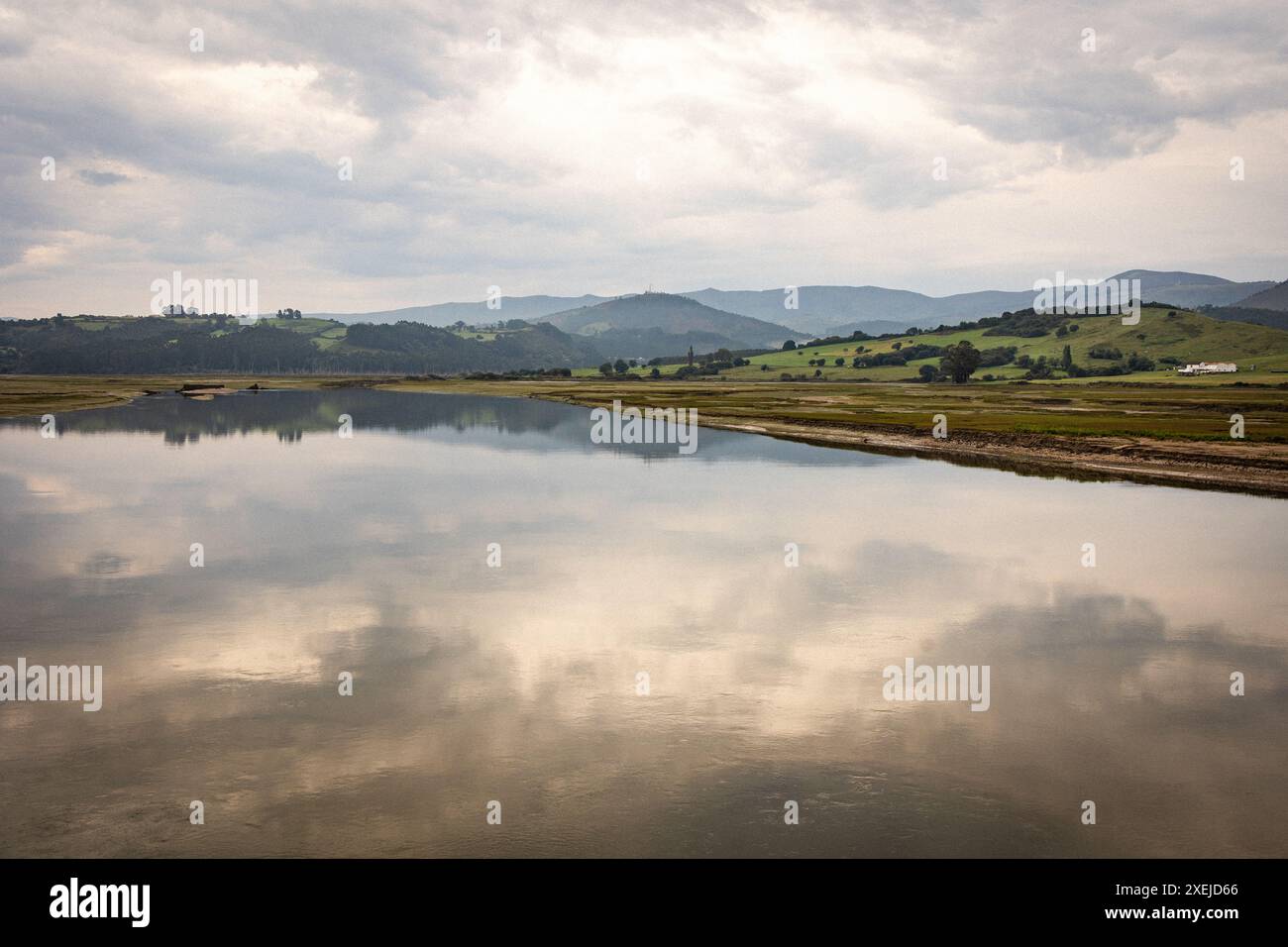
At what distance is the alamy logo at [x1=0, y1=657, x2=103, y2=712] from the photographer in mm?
18828

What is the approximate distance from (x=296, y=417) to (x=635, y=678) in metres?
111

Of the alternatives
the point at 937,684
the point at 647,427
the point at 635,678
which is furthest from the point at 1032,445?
the point at 635,678

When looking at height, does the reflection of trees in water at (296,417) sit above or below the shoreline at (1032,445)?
above

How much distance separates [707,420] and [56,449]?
68613 millimetres

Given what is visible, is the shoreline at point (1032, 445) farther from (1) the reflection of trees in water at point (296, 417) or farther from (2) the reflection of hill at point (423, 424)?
(1) the reflection of trees in water at point (296, 417)

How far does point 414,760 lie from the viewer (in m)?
15.9

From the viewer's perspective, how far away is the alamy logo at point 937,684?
19516 millimetres

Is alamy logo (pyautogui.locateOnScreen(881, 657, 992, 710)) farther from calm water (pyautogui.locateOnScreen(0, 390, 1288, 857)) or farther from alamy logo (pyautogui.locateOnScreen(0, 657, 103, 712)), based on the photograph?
alamy logo (pyautogui.locateOnScreen(0, 657, 103, 712))

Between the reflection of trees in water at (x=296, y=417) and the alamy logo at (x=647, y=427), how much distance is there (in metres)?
6.72

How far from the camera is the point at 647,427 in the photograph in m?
102
